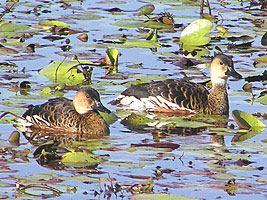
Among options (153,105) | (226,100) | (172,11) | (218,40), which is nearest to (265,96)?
(226,100)

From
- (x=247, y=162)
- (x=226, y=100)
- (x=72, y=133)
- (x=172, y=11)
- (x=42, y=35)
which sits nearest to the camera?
(x=247, y=162)

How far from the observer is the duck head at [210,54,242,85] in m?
14.6

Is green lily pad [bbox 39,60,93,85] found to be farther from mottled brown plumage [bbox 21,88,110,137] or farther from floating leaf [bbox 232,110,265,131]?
floating leaf [bbox 232,110,265,131]

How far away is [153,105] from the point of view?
1435 centimetres

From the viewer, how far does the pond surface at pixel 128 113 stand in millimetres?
9711

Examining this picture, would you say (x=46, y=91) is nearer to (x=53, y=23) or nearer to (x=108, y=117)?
(x=108, y=117)

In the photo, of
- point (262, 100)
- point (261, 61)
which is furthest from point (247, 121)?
point (261, 61)

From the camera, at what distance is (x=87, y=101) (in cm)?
1274

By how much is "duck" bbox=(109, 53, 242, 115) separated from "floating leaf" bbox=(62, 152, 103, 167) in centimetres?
353

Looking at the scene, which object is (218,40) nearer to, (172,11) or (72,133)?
(172,11)

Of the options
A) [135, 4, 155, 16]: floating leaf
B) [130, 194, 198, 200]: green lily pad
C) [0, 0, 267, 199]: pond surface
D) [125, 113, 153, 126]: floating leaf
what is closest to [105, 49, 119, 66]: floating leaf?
[0, 0, 267, 199]: pond surface

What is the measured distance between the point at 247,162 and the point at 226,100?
3.60 metres

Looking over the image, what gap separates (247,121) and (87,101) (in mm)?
2475

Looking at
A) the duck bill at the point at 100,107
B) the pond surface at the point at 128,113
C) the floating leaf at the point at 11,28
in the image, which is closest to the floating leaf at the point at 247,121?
the pond surface at the point at 128,113
